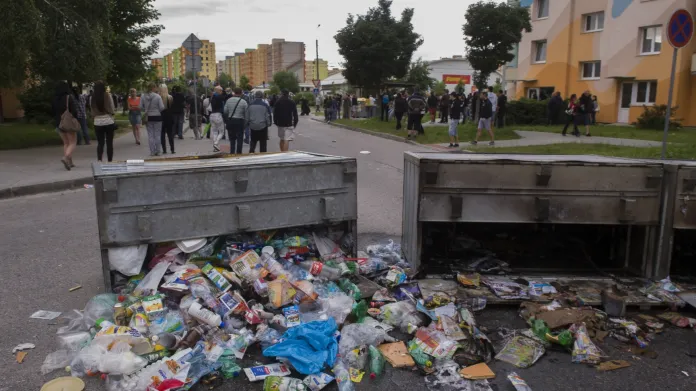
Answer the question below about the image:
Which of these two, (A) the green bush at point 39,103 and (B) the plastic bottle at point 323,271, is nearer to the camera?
(B) the plastic bottle at point 323,271

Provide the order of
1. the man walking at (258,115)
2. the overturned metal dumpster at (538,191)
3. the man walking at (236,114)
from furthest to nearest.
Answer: the man walking at (236,114), the man walking at (258,115), the overturned metal dumpster at (538,191)

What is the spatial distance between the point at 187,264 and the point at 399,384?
2.12 meters

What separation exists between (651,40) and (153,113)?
25616mm

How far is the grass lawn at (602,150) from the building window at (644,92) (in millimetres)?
13920

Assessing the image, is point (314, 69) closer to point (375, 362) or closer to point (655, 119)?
point (655, 119)

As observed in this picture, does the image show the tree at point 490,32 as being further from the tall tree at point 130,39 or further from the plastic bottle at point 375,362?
the plastic bottle at point 375,362

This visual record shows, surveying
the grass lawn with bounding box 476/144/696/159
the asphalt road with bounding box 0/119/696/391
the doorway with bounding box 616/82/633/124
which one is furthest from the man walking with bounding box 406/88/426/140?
the doorway with bounding box 616/82/633/124

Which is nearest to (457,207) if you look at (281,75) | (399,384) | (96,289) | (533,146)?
(399,384)

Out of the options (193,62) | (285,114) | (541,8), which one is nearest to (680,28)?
(285,114)

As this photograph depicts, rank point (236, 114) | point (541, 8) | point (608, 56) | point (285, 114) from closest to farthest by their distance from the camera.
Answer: point (236, 114) < point (285, 114) < point (608, 56) < point (541, 8)

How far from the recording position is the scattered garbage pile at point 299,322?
12.1 ft

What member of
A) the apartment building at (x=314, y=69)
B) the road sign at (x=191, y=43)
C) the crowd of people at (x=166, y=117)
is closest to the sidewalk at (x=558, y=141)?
the crowd of people at (x=166, y=117)

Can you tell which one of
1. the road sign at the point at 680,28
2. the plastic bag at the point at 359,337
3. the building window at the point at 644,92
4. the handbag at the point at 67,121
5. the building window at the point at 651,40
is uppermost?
the building window at the point at 651,40

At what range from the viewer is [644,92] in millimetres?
28906
